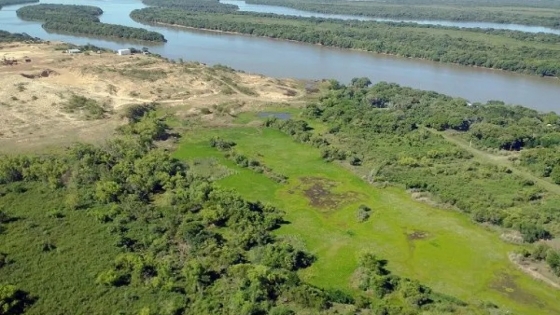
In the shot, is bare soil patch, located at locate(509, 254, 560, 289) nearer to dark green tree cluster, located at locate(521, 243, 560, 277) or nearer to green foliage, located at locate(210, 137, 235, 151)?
dark green tree cluster, located at locate(521, 243, 560, 277)

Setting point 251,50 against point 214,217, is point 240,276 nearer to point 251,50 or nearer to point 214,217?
point 214,217

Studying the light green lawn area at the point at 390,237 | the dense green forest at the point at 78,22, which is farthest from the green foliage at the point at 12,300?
the dense green forest at the point at 78,22

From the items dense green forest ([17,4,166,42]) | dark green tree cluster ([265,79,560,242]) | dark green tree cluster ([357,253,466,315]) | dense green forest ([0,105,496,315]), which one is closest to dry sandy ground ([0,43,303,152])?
dense green forest ([0,105,496,315])

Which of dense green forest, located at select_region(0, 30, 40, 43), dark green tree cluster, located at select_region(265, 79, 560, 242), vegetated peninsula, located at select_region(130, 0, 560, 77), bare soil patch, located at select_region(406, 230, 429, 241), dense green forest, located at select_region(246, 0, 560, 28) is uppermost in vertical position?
dense green forest, located at select_region(246, 0, 560, 28)

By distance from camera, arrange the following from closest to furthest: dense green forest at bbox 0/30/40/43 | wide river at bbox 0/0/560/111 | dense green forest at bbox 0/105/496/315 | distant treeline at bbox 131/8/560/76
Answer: dense green forest at bbox 0/105/496/315 < wide river at bbox 0/0/560/111 < dense green forest at bbox 0/30/40/43 < distant treeline at bbox 131/8/560/76

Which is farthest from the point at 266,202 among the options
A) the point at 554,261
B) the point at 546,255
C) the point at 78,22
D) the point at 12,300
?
Result: the point at 78,22

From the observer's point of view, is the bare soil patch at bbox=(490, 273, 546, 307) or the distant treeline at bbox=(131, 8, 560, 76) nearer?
the bare soil patch at bbox=(490, 273, 546, 307)

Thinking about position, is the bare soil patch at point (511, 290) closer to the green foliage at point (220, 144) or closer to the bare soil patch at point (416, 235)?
the bare soil patch at point (416, 235)

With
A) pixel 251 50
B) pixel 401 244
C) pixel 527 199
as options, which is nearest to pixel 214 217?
pixel 401 244
